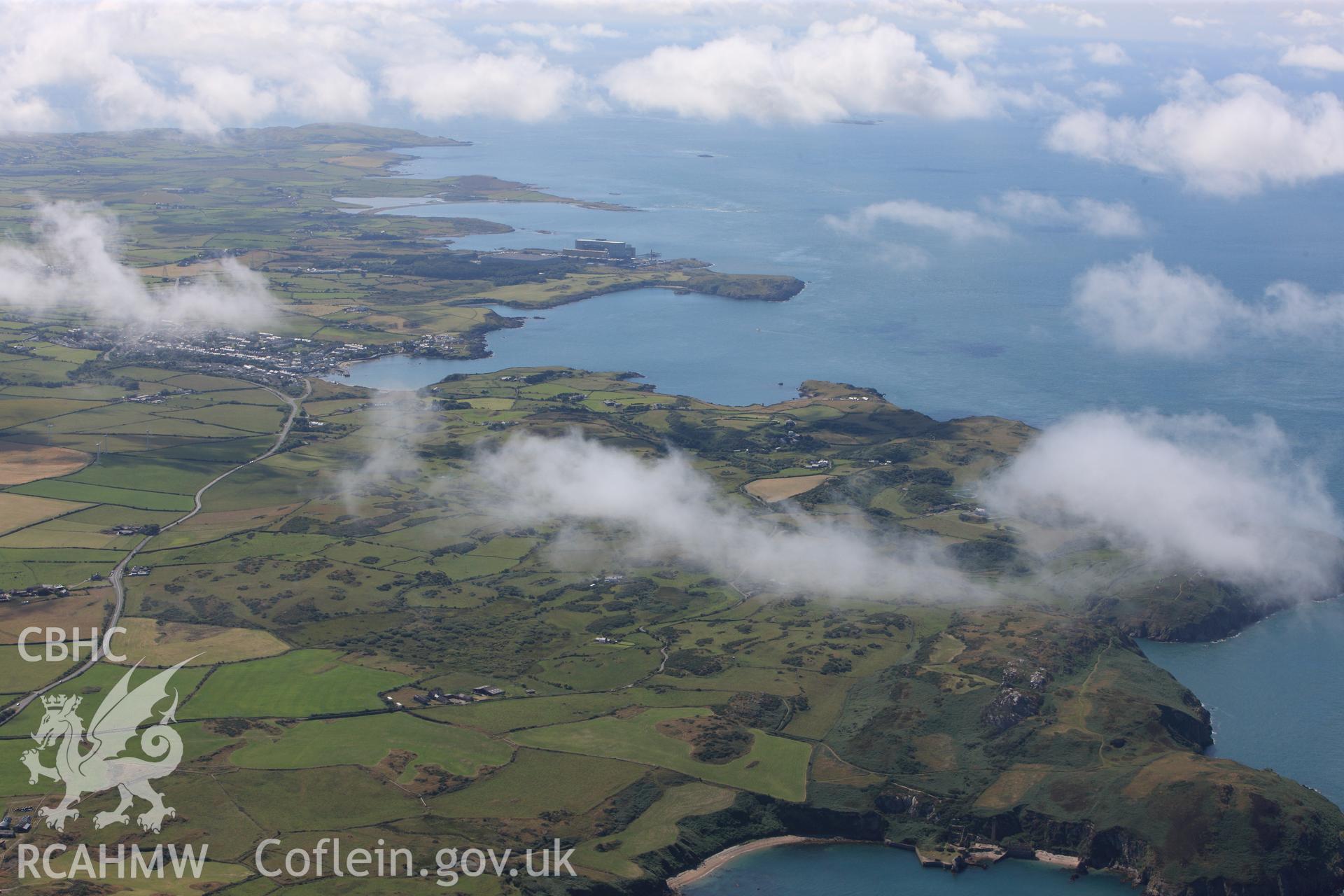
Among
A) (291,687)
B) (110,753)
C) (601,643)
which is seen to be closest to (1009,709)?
(601,643)

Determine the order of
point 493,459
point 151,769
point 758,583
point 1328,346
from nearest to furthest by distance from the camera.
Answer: point 151,769 < point 758,583 < point 493,459 < point 1328,346

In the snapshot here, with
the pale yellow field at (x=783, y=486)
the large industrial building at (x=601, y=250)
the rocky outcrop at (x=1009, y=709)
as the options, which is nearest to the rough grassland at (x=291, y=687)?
the rocky outcrop at (x=1009, y=709)

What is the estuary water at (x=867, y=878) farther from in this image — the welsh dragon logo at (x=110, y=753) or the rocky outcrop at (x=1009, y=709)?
the welsh dragon logo at (x=110, y=753)

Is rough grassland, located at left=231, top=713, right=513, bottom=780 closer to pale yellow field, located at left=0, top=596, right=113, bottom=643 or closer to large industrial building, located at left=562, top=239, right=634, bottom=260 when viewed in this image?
pale yellow field, located at left=0, top=596, right=113, bottom=643

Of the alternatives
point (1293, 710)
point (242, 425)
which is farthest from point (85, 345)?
point (1293, 710)

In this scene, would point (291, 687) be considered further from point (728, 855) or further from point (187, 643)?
point (728, 855)

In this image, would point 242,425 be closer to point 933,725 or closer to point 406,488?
point 406,488

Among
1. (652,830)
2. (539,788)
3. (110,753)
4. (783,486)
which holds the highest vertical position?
(783,486)
